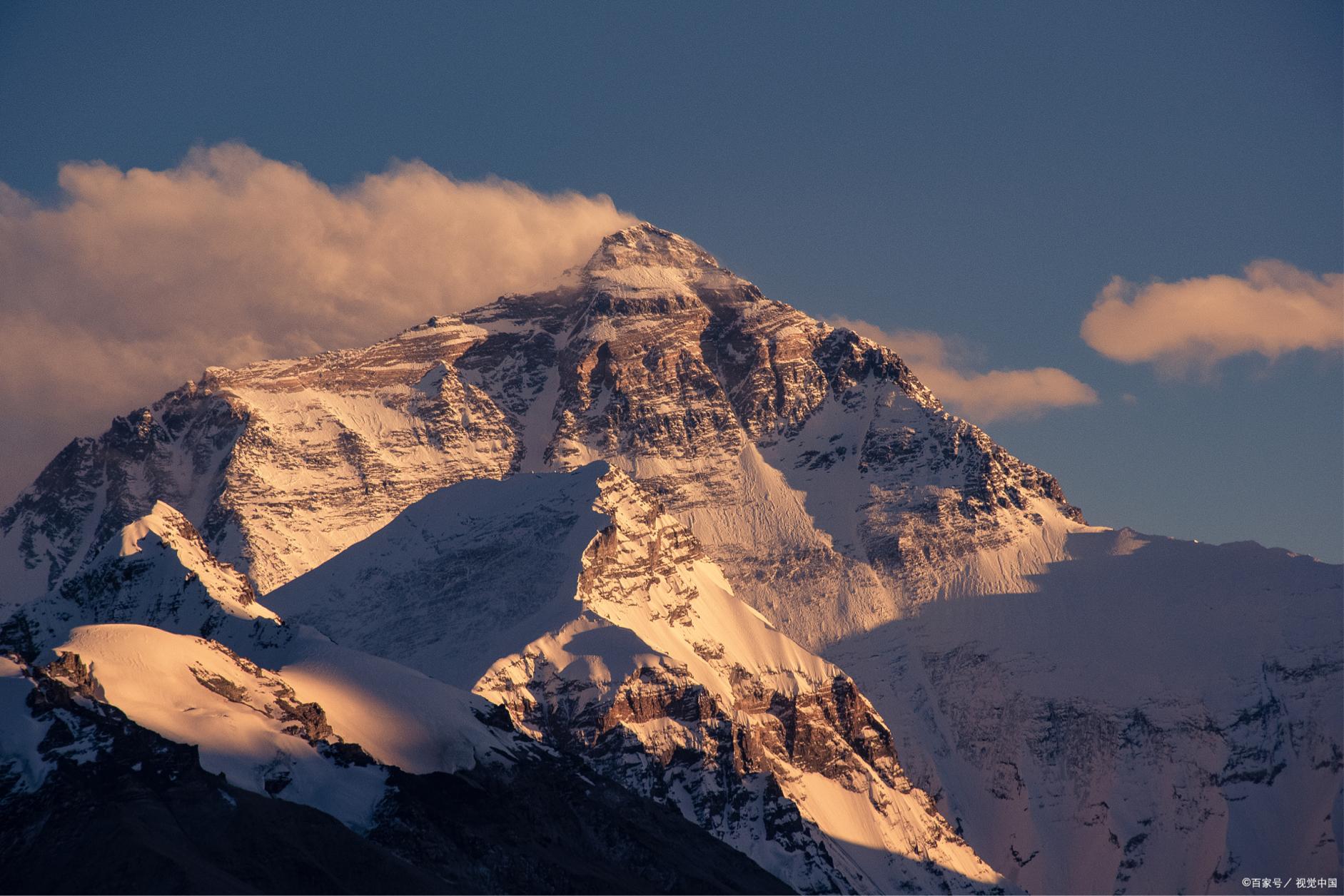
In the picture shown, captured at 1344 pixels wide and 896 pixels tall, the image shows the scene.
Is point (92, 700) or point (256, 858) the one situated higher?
point (92, 700)

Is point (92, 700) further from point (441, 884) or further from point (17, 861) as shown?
point (441, 884)

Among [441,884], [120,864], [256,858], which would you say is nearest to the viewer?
[120,864]

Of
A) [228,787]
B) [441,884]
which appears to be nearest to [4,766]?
[228,787]

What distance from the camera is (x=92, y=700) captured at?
19988cm

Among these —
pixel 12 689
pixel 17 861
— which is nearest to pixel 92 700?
pixel 12 689

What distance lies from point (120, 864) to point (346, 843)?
89.1 ft

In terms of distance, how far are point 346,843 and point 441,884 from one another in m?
10.4

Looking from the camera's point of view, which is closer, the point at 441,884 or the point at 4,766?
the point at 4,766

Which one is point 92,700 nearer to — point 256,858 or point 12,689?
point 12,689

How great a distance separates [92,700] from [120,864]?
31180 millimetres

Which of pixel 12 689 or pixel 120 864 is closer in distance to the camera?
pixel 120 864

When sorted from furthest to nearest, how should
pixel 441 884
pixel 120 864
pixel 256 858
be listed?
pixel 441 884 → pixel 256 858 → pixel 120 864

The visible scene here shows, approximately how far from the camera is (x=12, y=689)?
640 feet

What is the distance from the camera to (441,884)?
651ft
